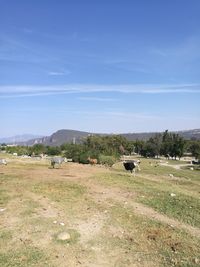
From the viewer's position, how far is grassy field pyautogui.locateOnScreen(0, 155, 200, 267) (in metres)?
9.92

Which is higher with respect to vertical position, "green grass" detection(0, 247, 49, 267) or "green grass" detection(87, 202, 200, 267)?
"green grass" detection(87, 202, 200, 267)

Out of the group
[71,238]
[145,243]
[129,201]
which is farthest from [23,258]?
[129,201]

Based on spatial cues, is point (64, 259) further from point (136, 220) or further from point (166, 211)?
point (166, 211)

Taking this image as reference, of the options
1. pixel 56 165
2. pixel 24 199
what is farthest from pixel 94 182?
pixel 56 165

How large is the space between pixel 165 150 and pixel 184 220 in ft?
311

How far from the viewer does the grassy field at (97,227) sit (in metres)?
9.92

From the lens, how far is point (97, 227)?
1236 cm

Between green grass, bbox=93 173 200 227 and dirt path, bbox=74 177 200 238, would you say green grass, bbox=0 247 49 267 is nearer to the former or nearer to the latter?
dirt path, bbox=74 177 200 238

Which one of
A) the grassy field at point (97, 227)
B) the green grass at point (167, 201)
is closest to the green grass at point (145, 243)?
the grassy field at point (97, 227)

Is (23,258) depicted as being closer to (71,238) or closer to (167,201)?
(71,238)

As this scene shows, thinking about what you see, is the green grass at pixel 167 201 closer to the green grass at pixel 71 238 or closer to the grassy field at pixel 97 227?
the grassy field at pixel 97 227

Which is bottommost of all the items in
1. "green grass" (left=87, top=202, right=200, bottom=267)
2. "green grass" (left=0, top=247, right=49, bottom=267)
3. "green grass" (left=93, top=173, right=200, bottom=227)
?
"green grass" (left=0, top=247, right=49, bottom=267)

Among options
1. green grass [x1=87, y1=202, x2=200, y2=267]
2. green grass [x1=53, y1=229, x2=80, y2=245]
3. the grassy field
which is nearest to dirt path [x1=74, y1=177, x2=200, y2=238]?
the grassy field

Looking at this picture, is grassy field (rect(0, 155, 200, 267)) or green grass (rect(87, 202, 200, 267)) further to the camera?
grassy field (rect(0, 155, 200, 267))
